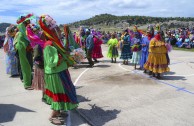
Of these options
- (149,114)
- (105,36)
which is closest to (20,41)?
(149,114)

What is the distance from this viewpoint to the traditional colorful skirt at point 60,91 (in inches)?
224

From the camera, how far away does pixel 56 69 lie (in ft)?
18.5

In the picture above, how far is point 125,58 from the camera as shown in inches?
540

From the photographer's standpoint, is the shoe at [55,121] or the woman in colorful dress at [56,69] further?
the shoe at [55,121]

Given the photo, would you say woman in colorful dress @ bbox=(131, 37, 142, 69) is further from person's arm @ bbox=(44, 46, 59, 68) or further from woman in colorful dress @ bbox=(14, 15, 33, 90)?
person's arm @ bbox=(44, 46, 59, 68)

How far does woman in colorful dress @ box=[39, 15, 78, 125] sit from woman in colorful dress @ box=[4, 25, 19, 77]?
591 cm

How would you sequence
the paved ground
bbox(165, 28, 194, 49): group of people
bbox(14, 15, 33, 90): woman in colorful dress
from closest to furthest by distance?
the paved ground
bbox(14, 15, 33, 90): woman in colorful dress
bbox(165, 28, 194, 49): group of people

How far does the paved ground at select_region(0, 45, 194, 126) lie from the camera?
6098 mm

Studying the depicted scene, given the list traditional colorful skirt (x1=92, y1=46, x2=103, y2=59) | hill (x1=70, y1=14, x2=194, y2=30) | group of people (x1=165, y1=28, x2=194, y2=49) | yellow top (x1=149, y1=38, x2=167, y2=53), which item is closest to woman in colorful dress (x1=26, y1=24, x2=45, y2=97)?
yellow top (x1=149, y1=38, x2=167, y2=53)

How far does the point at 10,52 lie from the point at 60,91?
20.7ft

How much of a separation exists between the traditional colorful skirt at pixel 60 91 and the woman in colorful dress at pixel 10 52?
236 inches

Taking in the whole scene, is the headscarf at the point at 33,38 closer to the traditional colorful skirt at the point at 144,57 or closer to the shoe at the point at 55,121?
the shoe at the point at 55,121

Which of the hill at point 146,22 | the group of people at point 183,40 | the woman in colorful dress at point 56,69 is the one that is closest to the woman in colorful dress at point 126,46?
the woman in colorful dress at point 56,69

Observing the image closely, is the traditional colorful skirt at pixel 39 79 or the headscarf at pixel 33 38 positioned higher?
the headscarf at pixel 33 38
